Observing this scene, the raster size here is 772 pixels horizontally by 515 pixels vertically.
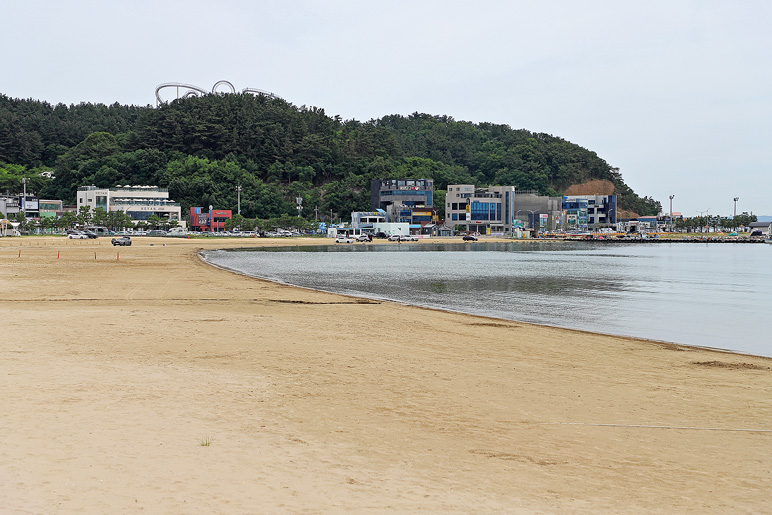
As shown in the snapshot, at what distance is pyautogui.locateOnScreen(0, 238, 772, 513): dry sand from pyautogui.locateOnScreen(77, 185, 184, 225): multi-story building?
143794mm

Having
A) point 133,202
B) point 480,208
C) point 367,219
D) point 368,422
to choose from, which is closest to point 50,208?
point 133,202

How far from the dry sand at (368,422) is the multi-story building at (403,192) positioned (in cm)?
15382

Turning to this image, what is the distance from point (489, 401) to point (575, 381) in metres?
3.03

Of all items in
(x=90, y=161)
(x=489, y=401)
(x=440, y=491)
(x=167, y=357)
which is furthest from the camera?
(x=90, y=161)

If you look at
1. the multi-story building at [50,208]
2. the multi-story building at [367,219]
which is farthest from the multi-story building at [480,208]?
the multi-story building at [50,208]

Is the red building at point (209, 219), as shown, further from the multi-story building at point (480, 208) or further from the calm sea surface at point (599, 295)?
the calm sea surface at point (599, 295)

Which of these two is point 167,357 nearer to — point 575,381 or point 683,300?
point 575,381

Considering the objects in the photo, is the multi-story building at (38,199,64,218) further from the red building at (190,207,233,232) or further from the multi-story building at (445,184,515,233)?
the multi-story building at (445,184,515,233)

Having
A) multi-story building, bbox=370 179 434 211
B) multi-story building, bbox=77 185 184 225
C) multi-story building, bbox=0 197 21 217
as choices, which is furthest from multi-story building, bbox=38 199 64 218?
multi-story building, bbox=370 179 434 211

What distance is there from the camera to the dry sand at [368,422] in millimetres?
6957

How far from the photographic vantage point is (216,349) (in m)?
15.9

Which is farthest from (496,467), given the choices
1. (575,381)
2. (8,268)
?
(8,268)

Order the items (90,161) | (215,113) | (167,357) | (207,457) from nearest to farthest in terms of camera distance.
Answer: (207,457), (167,357), (90,161), (215,113)

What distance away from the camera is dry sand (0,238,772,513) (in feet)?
22.8
